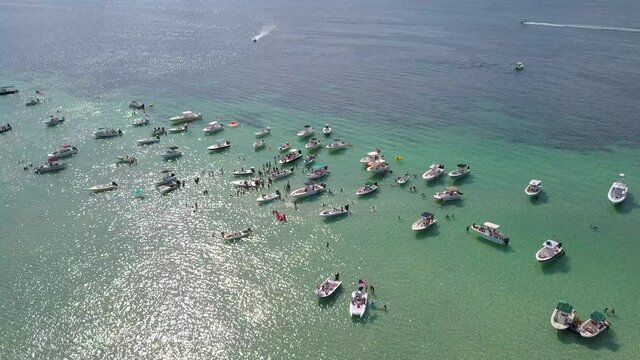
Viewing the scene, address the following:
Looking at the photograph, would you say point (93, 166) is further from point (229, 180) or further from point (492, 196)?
point (492, 196)

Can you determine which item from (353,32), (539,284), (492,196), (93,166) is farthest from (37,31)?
(539,284)

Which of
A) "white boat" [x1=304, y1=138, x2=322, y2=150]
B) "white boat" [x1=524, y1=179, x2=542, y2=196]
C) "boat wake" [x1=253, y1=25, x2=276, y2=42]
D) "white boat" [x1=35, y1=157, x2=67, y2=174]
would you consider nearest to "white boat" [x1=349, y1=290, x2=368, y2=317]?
"white boat" [x1=524, y1=179, x2=542, y2=196]

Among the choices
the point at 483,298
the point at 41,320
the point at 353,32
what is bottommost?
the point at 41,320

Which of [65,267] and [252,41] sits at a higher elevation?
[252,41]

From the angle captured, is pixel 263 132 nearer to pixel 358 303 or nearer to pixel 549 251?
pixel 358 303

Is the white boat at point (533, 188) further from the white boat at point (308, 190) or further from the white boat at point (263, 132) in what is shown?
the white boat at point (263, 132)

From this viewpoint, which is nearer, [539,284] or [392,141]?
[539,284]

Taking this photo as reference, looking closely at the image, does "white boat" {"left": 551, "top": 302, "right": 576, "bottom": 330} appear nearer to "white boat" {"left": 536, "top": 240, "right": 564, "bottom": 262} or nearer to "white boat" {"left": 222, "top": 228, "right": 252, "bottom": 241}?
"white boat" {"left": 536, "top": 240, "right": 564, "bottom": 262}

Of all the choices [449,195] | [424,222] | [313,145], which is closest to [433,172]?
[449,195]
